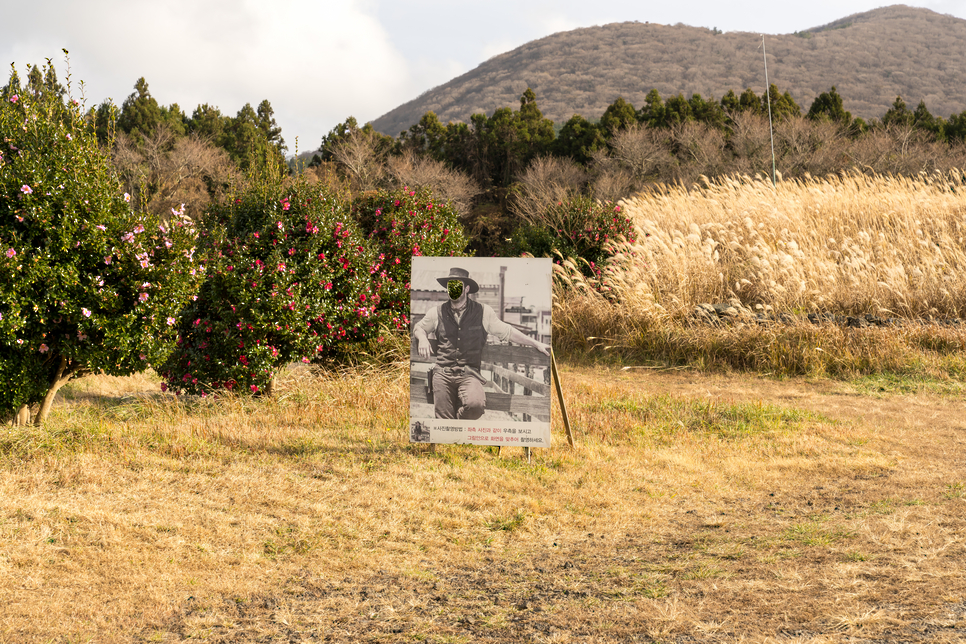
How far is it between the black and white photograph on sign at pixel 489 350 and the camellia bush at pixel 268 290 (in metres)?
1.93

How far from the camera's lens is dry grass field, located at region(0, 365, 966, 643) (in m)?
2.91

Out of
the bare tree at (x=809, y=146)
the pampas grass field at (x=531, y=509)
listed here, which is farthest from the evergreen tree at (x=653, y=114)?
the pampas grass field at (x=531, y=509)

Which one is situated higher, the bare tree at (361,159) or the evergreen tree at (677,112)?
the evergreen tree at (677,112)

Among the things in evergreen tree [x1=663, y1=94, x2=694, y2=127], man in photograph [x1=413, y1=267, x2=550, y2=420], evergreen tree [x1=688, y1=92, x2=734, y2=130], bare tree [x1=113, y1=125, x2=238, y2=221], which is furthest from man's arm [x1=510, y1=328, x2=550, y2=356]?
evergreen tree [x1=688, y1=92, x2=734, y2=130]

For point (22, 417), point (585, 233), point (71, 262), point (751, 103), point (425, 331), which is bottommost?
point (22, 417)

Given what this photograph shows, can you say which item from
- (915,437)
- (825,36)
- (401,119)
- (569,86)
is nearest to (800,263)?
(915,437)

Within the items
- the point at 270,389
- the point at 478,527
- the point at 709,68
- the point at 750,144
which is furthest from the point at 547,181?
the point at 709,68

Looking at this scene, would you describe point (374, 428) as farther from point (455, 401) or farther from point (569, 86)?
point (569, 86)

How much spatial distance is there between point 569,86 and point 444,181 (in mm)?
68736

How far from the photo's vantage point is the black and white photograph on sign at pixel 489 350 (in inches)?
194

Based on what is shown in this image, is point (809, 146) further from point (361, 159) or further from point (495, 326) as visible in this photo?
point (495, 326)

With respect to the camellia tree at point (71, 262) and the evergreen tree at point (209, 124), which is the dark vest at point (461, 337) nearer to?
the camellia tree at point (71, 262)

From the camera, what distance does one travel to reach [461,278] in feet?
16.2

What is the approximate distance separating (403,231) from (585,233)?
397 cm
